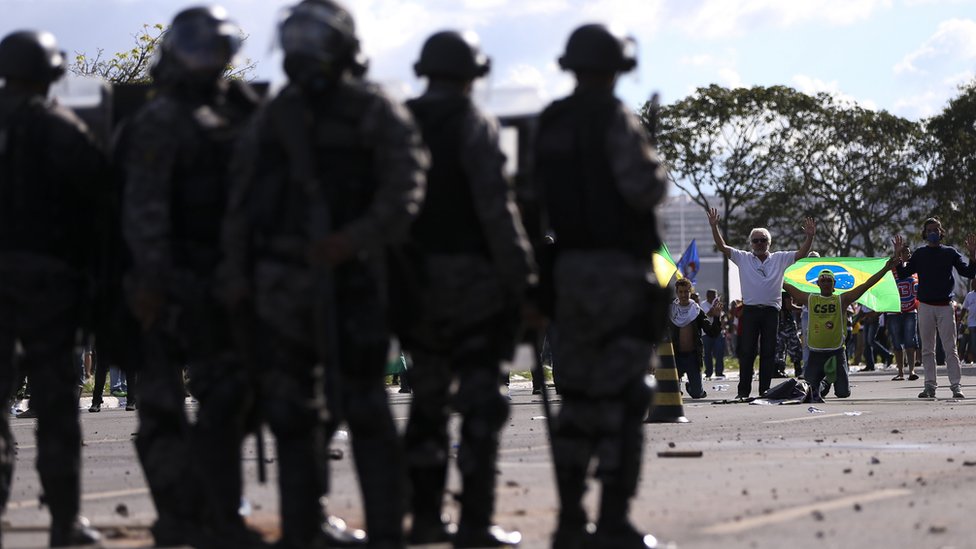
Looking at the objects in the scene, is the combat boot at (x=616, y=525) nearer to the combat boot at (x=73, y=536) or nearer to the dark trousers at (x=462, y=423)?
the dark trousers at (x=462, y=423)

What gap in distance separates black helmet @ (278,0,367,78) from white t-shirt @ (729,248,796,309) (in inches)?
510

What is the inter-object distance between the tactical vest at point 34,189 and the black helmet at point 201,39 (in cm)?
60

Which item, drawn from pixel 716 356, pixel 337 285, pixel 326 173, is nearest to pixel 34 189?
pixel 326 173

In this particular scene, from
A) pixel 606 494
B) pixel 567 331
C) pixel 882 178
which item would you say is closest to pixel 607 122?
pixel 567 331

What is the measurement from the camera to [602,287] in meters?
6.57

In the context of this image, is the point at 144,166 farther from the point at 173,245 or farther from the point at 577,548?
the point at 577,548

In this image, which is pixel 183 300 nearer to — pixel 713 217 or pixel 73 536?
pixel 73 536

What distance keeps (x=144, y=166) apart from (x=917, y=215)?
2296 inches

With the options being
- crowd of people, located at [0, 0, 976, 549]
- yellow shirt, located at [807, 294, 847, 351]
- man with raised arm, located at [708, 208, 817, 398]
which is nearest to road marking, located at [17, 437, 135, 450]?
crowd of people, located at [0, 0, 976, 549]

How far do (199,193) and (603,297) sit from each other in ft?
5.14

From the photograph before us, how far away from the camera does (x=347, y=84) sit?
612 centimetres

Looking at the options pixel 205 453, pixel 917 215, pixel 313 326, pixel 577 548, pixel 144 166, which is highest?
pixel 917 215

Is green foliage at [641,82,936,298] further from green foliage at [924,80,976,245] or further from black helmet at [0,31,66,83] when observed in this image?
black helmet at [0,31,66,83]

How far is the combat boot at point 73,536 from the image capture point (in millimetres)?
6855
